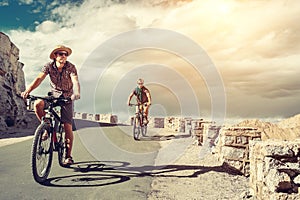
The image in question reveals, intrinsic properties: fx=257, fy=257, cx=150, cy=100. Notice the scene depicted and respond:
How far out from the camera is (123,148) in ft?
28.7

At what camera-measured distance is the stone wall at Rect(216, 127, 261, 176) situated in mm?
6281

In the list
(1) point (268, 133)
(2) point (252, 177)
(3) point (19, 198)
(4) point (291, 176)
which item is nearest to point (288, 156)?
(4) point (291, 176)

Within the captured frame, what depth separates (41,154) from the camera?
190 inches

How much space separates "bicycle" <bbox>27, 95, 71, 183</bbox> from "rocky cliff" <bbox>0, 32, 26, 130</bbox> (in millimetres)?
14665

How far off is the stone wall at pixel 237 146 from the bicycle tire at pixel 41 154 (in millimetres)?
4129

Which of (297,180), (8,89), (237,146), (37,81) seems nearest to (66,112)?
(37,81)

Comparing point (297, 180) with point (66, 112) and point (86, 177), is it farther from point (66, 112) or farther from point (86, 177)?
point (66, 112)

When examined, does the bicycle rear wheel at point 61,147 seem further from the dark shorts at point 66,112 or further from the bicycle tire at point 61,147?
the dark shorts at point 66,112

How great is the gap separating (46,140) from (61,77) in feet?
4.51

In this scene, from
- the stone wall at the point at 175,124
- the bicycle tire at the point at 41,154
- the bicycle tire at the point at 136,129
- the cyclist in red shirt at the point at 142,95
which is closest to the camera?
the bicycle tire at the point at 41,154

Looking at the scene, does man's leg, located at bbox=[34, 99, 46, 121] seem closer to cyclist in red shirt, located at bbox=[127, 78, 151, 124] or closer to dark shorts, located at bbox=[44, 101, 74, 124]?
dark shorts, located at bbox=[44, 101, 74, 124]

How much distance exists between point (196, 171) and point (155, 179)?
1259 millimetres

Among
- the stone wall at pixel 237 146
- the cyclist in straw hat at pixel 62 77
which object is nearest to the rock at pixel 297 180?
the stone wall at pixel 237 146

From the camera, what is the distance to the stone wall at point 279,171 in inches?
149
